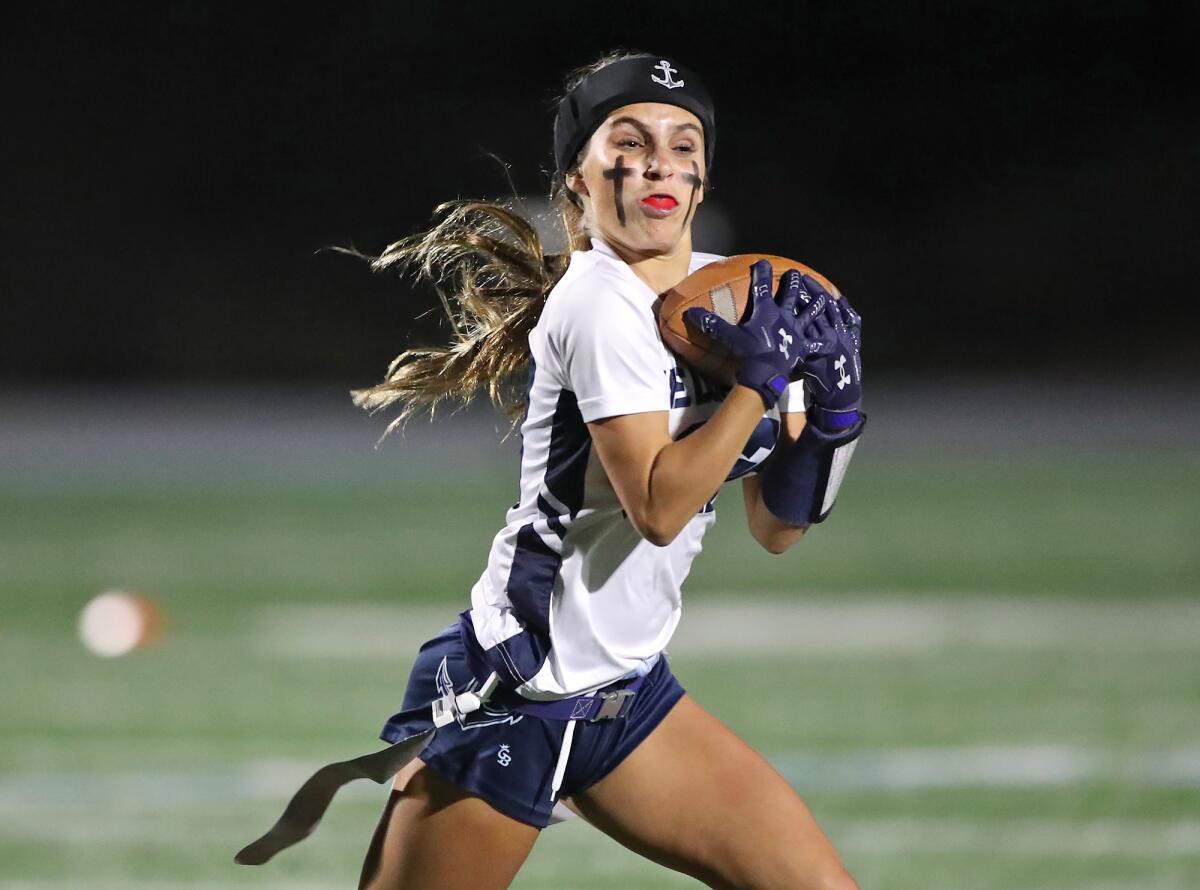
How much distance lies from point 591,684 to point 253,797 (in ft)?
9.10

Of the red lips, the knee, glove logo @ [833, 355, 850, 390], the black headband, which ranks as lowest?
the knee

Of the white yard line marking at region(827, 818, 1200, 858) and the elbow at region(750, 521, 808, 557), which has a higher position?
the elbow at region(750, 521, 808, 557)

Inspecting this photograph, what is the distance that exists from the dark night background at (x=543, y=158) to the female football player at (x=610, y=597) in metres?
16.1

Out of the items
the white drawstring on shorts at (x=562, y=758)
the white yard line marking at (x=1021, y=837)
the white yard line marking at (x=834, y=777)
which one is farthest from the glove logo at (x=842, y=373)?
the white yard line marking at (x=834, y=777)

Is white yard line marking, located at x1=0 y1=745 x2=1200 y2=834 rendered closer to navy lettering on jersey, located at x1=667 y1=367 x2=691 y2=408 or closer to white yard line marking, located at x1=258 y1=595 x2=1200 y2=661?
white yard line marking, located at x1=258 y1=595 x2=1200 y2=661

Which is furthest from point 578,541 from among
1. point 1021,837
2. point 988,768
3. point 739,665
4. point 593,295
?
point 739,665

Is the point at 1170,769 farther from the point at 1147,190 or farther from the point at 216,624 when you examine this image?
the point at 1147,190

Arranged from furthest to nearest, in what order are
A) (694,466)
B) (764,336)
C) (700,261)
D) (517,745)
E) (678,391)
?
(700,261)
(517,745)
(678,391)
(764,336)
(694,466)

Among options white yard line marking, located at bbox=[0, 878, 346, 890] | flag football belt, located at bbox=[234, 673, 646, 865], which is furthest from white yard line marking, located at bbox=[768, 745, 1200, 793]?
flag football belt, located at bbox=[234, 673, 646, 865]

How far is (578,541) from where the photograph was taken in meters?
2.80

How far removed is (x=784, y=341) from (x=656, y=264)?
320 mm

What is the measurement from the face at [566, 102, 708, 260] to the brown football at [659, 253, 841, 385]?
0.10 m

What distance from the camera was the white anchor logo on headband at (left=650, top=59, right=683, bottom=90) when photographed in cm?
279

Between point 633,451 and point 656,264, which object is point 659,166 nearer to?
point 656,264
